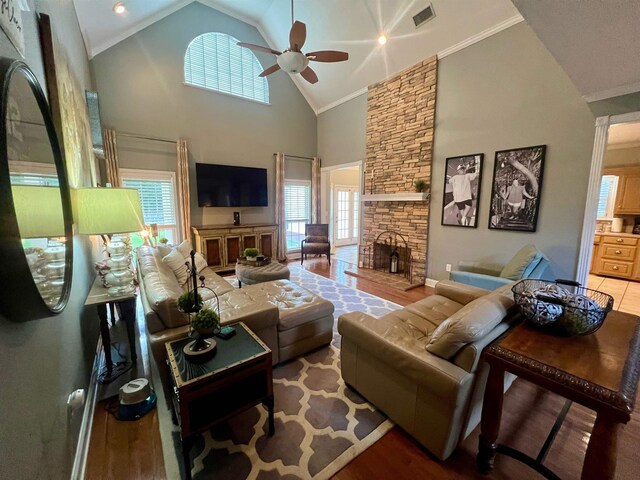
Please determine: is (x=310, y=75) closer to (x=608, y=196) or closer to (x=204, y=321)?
(x=204, y=321)

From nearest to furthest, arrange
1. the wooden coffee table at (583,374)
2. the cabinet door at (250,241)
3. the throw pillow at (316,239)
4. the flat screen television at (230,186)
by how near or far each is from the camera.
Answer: the wooden coffee table at (583,374) < the flat screen television at (230,186) < the cabinet door at (250,241) < the throw pillow at (316,239)

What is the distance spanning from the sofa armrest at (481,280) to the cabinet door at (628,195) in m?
4.51

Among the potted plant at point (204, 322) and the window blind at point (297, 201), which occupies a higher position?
the window blind at point (297, 201)

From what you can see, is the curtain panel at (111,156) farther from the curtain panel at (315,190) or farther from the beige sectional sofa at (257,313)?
the curtain panel at (315,190)

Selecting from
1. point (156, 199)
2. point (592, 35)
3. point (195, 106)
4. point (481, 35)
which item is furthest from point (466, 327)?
point (195, 106)

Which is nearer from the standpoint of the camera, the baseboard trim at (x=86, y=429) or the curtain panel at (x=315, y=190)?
the baseboard trim at (x=86, y=429)

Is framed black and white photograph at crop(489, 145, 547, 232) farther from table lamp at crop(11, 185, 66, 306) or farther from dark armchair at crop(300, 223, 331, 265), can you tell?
table lamp at crop(11, 185, 66, 306)

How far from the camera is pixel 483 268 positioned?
3.32 meters

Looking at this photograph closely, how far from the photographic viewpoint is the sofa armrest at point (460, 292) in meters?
2.46

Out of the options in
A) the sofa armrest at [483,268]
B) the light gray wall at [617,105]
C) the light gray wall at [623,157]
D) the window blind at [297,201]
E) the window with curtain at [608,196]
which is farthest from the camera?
the window blind at [297,201]

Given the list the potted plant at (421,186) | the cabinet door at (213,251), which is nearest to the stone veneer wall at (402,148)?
the potted plant at (421,186)

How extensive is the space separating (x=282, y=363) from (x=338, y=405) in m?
0.68

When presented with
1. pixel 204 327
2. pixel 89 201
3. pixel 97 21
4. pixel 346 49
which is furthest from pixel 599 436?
pixel 97 21

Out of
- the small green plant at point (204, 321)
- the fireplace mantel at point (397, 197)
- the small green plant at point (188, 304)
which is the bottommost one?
the small green plant at point (204, 321)
